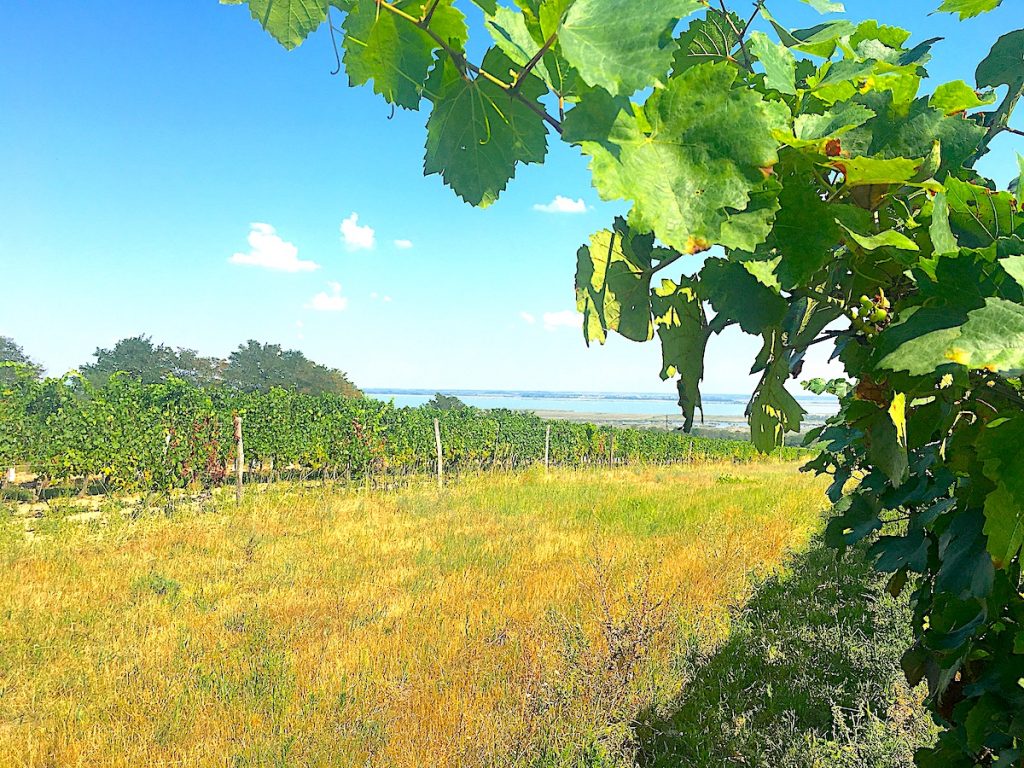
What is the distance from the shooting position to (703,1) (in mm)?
395

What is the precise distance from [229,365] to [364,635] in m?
47.1

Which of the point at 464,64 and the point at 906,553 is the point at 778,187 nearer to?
the point at 464,64

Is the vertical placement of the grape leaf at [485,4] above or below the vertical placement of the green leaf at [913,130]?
above

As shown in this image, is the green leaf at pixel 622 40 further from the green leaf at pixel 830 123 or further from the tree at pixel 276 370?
the tree at pixel 276 370

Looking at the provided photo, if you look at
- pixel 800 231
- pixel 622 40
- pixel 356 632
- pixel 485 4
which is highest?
pixel 485 4

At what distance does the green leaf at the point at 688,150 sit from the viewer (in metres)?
0.42

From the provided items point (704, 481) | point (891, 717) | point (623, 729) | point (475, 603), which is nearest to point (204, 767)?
point (623, 729)

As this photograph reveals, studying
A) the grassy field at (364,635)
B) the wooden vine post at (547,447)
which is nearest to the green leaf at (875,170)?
the grassy field at (364,635)

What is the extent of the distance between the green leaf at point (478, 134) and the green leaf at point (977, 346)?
1.22 feet

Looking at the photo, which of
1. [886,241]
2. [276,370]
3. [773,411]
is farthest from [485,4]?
[276,370]

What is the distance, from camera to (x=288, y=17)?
1.61ft

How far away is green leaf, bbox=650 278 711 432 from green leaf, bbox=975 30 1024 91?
491 mm

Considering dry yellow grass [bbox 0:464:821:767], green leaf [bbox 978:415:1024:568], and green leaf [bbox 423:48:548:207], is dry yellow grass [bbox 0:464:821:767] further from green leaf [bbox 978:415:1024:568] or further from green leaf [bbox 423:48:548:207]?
green leaf [bbox 423:48:548:207]

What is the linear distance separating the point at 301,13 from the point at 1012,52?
0.83 meters
